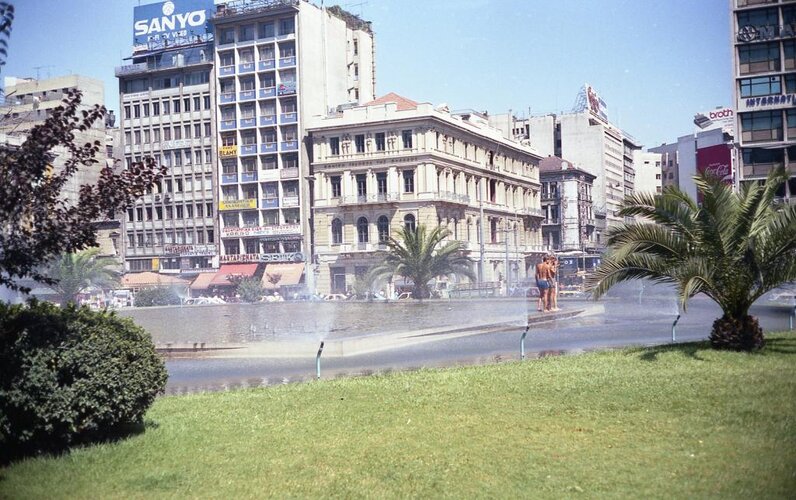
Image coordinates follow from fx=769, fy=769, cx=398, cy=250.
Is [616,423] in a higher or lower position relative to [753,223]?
lower

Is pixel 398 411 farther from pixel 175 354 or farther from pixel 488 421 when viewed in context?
pixel 175 354

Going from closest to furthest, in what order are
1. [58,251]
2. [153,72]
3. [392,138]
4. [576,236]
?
[58,251] < [392,138] < [153,72] < [576,236]

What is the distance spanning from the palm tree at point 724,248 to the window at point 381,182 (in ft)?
142

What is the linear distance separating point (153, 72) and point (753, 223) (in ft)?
224

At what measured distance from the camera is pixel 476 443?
334 inches

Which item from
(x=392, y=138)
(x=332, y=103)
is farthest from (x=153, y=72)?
(x=392, y=138)

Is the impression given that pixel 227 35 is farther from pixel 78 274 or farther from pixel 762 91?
pixel 762 91

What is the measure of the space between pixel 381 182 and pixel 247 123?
18794 mm

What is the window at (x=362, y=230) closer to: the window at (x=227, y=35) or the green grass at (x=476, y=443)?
the window at (x=227, y=35)

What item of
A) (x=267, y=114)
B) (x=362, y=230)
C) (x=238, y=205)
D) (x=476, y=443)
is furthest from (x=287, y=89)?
(x=476, y=443)

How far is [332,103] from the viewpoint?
2904 inches

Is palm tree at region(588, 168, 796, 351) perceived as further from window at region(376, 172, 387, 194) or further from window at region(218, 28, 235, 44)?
window at region(218, 28, 235, 44)

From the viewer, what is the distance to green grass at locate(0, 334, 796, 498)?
281 inches

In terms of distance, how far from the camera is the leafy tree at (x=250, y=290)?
2319 inches
